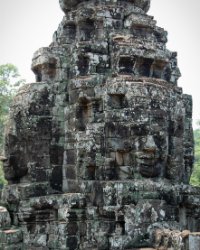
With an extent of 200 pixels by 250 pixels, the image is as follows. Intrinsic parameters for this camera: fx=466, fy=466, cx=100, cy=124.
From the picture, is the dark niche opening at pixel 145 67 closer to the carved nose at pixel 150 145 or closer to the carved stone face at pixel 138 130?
the carved stone face at pixel 138 130

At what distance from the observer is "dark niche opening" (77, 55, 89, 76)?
35.1ft

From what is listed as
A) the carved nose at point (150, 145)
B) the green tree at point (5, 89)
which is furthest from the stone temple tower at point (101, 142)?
the green tree at point (5, 89)

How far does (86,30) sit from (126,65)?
5.25 feet

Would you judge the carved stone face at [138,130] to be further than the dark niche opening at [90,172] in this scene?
No

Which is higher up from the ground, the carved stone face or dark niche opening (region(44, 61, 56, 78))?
dark niche opening (region(44, 61, 56, 78))

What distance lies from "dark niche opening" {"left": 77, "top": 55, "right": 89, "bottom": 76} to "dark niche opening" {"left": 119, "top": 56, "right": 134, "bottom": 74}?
0.82 meters

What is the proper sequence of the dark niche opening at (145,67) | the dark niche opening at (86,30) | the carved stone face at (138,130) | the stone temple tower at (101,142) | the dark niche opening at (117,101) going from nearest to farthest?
the stone temple tower at (101,142), the carved stone face at (138,130), the dark niche opening at (117,101), the dark niche opening at (145,67), the dark niche opening at (86,30)

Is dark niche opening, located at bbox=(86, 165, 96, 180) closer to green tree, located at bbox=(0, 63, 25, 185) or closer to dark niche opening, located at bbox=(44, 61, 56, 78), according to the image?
dark niche opening, located at bbox=(44, 61, 56, 78)

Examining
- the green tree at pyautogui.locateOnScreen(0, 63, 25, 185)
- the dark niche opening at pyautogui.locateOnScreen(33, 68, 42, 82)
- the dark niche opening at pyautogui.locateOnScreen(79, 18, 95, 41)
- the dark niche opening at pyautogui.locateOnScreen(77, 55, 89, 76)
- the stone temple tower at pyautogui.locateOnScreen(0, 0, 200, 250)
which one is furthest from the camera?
the green tree at pyautogui.locateOnScreen(0, 63, 25, 185)

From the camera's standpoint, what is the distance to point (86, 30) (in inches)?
446

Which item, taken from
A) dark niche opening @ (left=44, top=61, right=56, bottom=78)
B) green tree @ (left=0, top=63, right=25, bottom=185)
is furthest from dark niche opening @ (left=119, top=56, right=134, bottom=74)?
green tree @ (left=0, top=63, right=25, bottom=185)

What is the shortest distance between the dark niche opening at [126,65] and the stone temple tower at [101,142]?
0.02m

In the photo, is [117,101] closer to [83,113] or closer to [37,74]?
[83,113]

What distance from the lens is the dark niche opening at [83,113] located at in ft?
34.0
